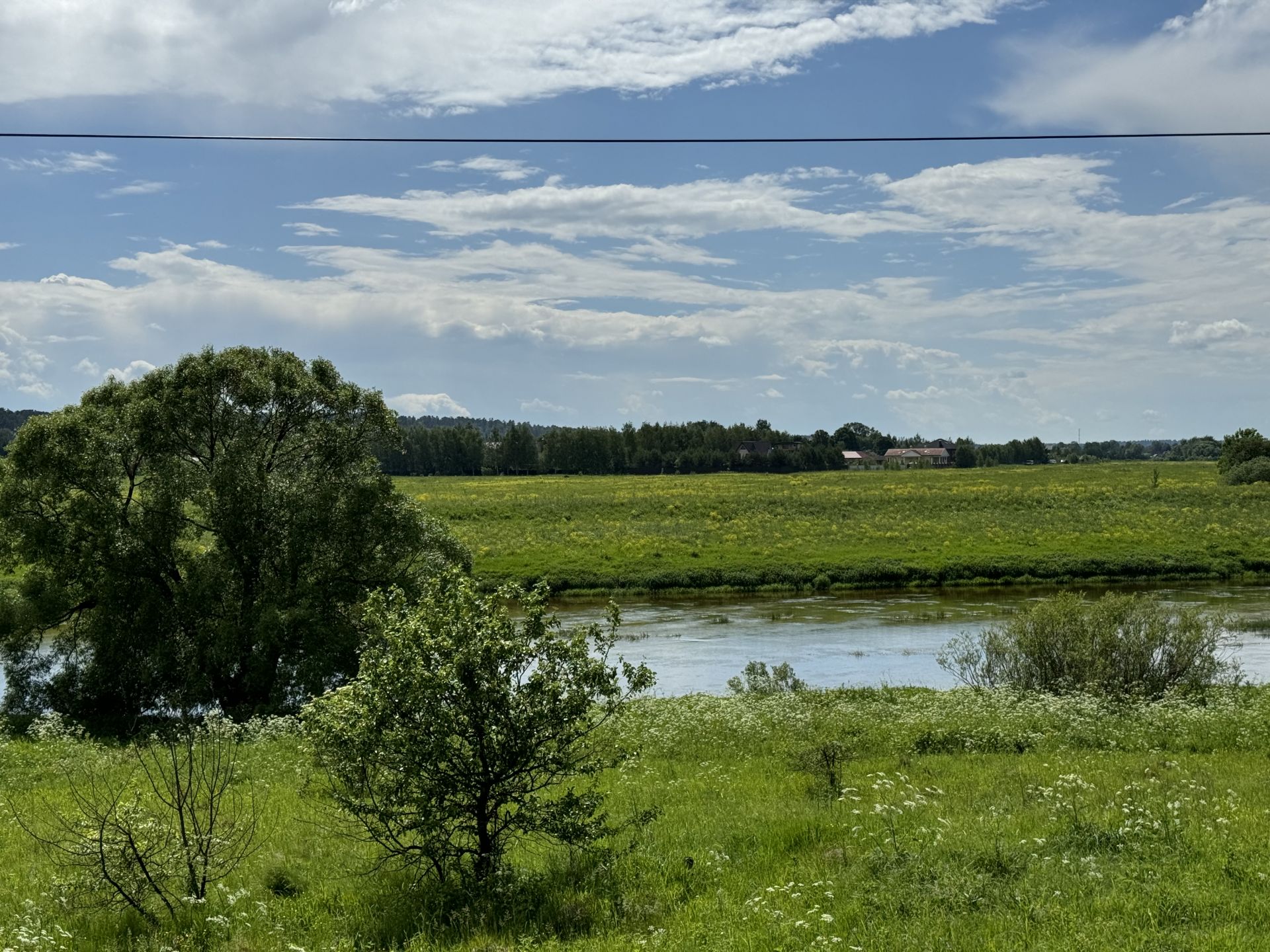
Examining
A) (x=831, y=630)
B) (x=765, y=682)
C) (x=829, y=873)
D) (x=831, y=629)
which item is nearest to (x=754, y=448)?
(x=831, y=629)

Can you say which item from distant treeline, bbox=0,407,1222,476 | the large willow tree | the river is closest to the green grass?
the large willow tree

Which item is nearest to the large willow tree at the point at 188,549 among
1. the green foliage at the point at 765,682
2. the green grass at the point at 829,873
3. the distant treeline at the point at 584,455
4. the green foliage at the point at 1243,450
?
the green grass at the point at 829,873

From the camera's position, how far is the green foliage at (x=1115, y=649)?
23438 mm

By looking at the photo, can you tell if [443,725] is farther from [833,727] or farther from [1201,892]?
[833,727]

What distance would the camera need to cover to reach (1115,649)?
77.0ft

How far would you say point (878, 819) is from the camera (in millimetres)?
12484

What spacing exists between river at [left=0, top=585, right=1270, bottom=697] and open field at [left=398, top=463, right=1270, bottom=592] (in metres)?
3.40

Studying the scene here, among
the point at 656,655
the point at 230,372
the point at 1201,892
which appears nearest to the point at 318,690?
the point at 230,372

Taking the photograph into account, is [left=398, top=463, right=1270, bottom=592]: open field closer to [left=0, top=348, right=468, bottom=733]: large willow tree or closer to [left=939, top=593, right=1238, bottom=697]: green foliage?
[left=0, top=348, right=468, bottom=733]: large willow tree

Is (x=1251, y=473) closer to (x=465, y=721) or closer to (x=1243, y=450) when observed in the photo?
(x=1243, y=450)

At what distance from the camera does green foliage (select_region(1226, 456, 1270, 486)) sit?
303ft

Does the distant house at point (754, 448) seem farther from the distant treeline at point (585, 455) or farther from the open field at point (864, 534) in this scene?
the open field at point (864, 534)

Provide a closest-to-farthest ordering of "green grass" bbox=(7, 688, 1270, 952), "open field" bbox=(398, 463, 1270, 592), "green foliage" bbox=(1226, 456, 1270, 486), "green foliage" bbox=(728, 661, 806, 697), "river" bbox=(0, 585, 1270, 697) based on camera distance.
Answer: "green grass" bbox=(7, 688, 1270, 952)
"green foliage" bbox=(728, 661, 806, 697)
"river" bbox=(0, 585, 1270, 697)
"open field" bbox=(398, 463, 1270, 592)
"green foliage" bbox=(1226, 456, 1270, 486)

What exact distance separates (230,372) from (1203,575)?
160ft
